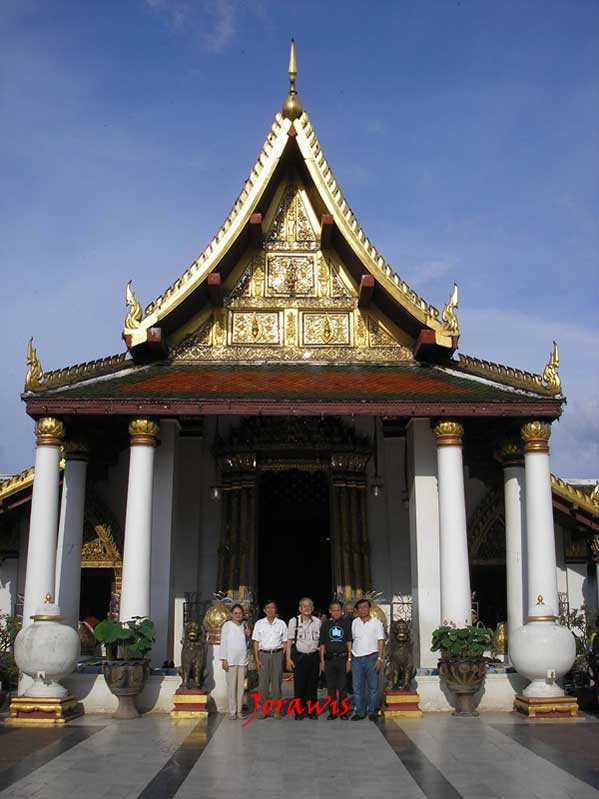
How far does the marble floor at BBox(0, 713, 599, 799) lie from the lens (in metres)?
5.84

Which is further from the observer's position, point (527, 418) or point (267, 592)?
point (267, 592)

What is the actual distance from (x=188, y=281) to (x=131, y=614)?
4575 mm

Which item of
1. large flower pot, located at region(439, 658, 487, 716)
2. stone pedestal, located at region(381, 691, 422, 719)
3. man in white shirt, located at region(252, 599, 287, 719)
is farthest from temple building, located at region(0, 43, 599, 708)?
man in white shirt, located at region(252, 599, 287, 719)

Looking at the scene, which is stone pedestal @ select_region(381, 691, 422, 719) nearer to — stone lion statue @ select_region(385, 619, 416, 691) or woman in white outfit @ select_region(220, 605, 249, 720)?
stone lion statue @ select_region(385, 619, 416, 691)

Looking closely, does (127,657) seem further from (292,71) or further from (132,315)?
(292,71)

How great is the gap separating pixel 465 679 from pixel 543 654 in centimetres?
88

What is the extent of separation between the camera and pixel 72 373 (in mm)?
11430

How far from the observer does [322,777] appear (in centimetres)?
626

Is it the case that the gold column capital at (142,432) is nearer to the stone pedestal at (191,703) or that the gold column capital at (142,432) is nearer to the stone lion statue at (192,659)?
the stone lion statue at (192,659)

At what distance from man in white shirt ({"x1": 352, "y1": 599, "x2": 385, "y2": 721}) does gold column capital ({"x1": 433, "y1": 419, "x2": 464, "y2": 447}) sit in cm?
247

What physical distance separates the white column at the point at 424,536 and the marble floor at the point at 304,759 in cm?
168

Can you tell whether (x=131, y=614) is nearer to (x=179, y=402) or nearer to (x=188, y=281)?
(x=179, y=402)

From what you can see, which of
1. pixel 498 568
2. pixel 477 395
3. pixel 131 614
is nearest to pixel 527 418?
pixel 477 395

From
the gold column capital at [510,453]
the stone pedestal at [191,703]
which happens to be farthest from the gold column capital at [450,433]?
the stone pedestal at [191,703]
